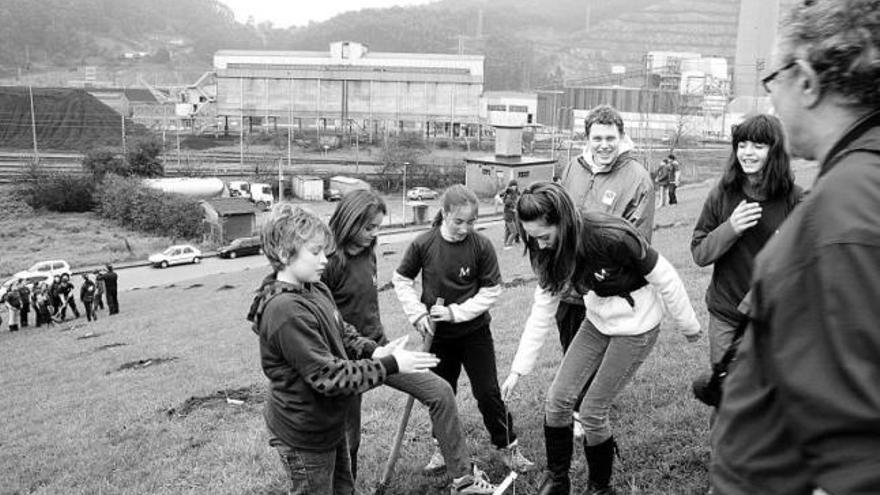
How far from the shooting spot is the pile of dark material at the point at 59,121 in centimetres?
8844

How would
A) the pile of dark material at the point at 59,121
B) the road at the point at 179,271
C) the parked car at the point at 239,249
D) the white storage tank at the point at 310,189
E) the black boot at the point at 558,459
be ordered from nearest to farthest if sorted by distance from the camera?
the black boot at the point at 558,459
the road at the point at 179,271
the parked car at the point at 239,249
the white storage tank at the point at 310,189
the pile of dark material at the point at 59,121

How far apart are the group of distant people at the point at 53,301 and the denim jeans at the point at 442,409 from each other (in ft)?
70.8

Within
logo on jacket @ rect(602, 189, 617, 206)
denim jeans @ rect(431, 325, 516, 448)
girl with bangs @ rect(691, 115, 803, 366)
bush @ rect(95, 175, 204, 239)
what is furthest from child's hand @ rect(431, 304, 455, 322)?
bush @ rect(95, 175, 204, 239)

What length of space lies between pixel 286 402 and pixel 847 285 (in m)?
3.34

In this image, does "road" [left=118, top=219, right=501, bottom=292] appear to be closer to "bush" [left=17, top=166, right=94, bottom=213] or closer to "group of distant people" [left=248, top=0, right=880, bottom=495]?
"bush" [left=17, top=166, right=94, bottom=213]

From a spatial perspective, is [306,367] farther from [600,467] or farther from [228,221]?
[228,221]

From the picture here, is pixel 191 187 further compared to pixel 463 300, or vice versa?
pixel 191 187

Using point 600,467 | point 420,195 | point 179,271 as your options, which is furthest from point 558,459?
point 420,195

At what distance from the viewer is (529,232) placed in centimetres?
464

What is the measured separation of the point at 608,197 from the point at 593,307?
147 cm

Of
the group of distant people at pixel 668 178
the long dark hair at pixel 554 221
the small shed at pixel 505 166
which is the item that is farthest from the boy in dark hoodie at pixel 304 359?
the small shed at pixel 505 166

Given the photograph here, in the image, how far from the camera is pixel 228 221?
45688 mm

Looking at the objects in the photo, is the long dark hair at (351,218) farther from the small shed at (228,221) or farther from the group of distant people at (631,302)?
the small shed at (228,221)

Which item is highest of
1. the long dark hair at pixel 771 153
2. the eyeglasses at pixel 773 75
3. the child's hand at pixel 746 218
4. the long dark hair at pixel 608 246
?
the eyeglasses at pixel 773 75
